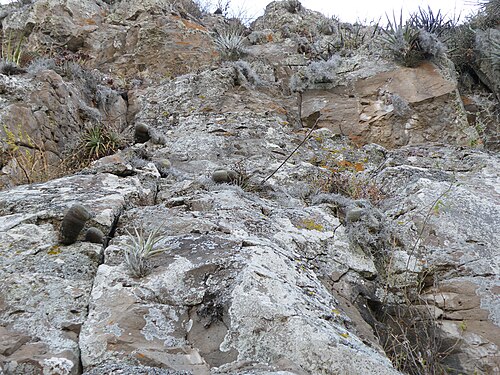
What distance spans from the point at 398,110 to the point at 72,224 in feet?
16.7

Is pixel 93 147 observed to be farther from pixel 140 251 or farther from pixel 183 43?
pixel 183 43

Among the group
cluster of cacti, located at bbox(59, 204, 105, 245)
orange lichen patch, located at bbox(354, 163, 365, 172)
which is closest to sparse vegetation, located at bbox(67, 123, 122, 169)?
cluster of cacti, located at bbox(59, 204, 105, 245)

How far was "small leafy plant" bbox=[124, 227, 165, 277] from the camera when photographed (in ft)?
9.46

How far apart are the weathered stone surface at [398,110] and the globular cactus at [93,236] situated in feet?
13.3

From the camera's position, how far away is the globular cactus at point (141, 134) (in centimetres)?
594

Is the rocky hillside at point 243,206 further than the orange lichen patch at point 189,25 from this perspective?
No

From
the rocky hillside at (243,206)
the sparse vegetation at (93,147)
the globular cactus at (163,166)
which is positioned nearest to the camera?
the rocky hillside at (243,206)

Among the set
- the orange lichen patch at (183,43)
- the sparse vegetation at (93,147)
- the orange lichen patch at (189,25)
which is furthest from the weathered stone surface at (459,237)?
the orange lichen patch at (189,25)

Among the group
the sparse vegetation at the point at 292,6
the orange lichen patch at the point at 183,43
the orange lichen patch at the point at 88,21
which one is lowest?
the orange lichen patch at the point at 183,43

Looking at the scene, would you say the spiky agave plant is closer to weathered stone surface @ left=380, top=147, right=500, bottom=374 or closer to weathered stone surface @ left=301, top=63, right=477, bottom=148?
weathered stone surface @ left=301, top=63, right=477, bottom=148

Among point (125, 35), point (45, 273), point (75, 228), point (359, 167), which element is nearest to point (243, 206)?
point (75, 228)

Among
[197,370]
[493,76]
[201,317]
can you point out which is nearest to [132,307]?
[201,317]

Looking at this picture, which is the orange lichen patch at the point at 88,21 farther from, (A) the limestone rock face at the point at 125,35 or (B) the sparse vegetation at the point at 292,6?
(B) the sparse vegetation at the point at 292,6

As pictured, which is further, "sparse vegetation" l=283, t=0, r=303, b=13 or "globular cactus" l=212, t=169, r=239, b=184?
"sparse vegetation" l=283, t=0, r=303, b=13
